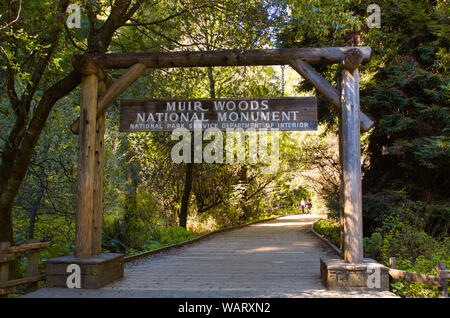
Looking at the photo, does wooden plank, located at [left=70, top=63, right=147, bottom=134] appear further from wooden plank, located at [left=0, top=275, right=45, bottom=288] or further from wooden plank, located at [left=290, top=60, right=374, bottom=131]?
wooden plank, located at [left=290, top=60, right=374, bottom=131]

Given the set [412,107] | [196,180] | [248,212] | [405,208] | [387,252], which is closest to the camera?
[387,252]

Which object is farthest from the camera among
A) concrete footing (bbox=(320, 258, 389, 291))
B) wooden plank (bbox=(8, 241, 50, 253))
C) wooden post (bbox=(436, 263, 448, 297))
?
concrete footing (bbox=(320, 258, 389, 291))

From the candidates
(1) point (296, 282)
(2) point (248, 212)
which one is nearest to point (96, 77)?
(1) point (296, 282)

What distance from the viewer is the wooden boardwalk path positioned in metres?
5.45

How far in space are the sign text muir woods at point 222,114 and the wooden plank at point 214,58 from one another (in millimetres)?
669

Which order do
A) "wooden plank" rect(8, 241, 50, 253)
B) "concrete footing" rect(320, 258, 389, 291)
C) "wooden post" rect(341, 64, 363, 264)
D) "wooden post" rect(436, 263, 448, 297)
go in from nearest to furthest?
"wooden post" rect(436, 263, 448, 297) < "wooden plank" rect(8, 241, 50, 253) < "concrete footing" rect(320, 258, 389, 291) < "wooden post" rect(341, 64, 363, 264)

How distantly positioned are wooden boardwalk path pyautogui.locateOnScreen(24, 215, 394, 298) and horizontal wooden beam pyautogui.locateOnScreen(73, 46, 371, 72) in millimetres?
3851

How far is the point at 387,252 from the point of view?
7.87 metres

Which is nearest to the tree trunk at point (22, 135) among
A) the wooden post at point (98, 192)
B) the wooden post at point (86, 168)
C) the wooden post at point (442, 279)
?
the wooden post at point (86, 168)

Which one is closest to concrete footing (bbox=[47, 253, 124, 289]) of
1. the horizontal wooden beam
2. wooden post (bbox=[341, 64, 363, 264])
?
the horizontal wooden beam

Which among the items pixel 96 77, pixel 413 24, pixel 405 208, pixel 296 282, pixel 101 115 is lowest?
pixel 296 282
